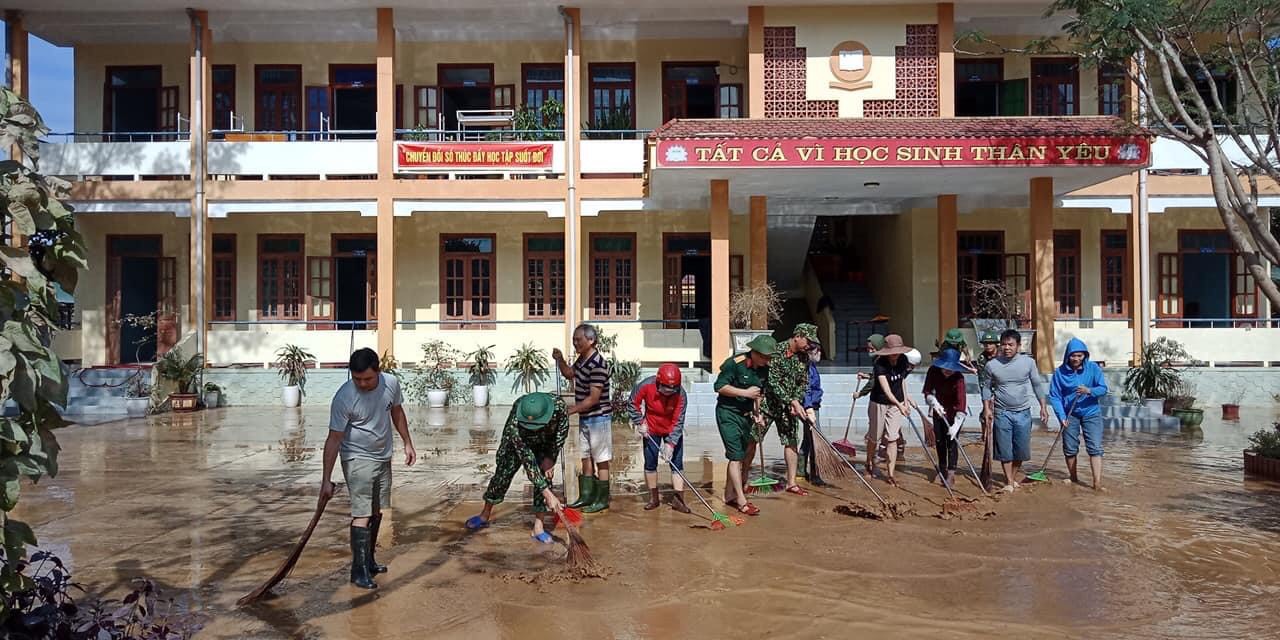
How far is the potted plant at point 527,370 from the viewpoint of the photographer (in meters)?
16.2

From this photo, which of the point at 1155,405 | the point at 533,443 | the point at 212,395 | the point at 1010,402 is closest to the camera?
the point at 533,443

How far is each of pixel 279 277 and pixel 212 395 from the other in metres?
3.31

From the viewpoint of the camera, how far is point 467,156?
16.3 meters

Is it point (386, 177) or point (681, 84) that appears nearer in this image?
point (386, 177)

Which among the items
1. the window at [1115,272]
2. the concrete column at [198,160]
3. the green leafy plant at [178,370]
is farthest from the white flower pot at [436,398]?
the window at [1115,272]

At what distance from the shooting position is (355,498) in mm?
5254

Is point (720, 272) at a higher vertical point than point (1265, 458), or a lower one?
higher

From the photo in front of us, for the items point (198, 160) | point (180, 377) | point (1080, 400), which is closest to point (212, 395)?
point (180, 377)

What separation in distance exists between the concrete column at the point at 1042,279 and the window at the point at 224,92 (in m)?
16.2

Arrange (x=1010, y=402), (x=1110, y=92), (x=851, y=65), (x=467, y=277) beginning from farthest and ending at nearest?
(x=467, y=277)
(x=1110, y=92)
(x=851, y=65)
(x=1010, y=402)

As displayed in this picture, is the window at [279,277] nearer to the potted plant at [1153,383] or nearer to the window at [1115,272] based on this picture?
the potted plant at [1153,383]

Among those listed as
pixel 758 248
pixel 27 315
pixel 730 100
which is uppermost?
pixel 730 100

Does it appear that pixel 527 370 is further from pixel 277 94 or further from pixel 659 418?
pixel 659 418

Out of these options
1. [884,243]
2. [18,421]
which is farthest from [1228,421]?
[18,421]
